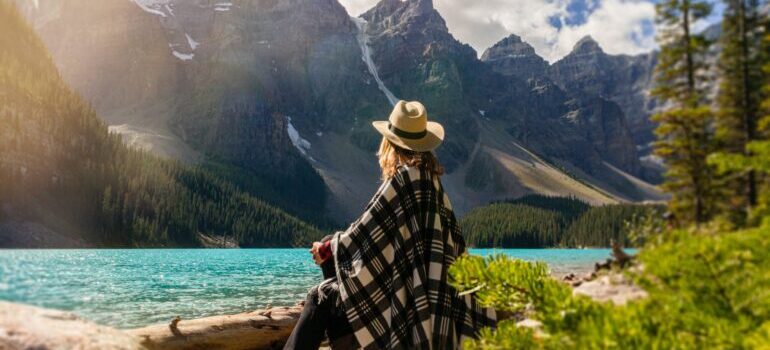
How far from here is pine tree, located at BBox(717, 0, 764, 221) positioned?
1428mm

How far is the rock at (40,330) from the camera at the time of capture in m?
2.64

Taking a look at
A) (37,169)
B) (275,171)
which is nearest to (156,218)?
(37,169)

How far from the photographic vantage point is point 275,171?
196 m

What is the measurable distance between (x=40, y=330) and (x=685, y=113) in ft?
9.68

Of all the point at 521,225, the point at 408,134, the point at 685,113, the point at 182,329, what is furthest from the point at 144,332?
the point at 521,225

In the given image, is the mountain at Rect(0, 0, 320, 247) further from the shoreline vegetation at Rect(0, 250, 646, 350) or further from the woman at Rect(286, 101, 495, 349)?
the woman at Rect(286, 101, 495, 349)

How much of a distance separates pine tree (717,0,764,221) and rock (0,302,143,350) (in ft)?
9.18

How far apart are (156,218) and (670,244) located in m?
120

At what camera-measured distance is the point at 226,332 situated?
7.23 metres

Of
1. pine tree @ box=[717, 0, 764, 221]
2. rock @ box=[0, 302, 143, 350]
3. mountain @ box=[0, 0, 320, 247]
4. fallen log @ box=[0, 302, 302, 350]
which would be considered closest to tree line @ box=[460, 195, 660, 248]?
mountain @ box=[0, 0, 320, 247]

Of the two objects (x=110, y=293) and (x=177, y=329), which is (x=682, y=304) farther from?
(x=177, y=329)

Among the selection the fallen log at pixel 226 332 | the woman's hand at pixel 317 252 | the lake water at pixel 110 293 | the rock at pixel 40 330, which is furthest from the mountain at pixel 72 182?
the rock at pixel 40 330

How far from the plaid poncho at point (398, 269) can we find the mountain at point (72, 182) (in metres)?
85.6

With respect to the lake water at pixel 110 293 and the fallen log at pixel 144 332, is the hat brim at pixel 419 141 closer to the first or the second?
the lake water at pixel 110 293
